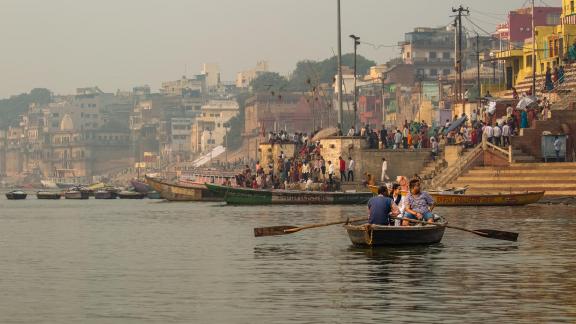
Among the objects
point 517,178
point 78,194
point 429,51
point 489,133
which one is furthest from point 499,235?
point 429,51

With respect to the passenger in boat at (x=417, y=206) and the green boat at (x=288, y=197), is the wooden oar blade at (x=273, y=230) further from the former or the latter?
the green boat at (x=288, y=197)

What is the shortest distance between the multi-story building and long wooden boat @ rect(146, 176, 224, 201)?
2778 inches

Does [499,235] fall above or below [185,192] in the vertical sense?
below

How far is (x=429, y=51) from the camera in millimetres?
155250

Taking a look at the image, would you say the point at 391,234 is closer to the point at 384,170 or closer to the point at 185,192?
the point at 384,170

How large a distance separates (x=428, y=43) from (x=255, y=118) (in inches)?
1085

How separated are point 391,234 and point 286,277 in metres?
4.73

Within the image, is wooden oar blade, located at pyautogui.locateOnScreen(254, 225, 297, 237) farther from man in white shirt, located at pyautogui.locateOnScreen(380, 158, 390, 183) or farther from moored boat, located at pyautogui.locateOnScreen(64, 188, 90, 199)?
moored boat, located at pyautogui.locateOnScreen(64, 188, 90, 199)

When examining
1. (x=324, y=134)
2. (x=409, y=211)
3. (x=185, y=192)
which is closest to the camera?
(x=409, y=211)

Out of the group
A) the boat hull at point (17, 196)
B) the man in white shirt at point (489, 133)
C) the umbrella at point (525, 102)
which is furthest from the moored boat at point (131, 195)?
the man in white shirt at point (489, 133)

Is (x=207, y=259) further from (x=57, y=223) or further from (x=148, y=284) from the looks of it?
(x=57, y=223)

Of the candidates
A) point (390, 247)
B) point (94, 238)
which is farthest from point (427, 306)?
point (94, 238)

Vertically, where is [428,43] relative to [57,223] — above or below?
above

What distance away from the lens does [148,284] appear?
26219mm
